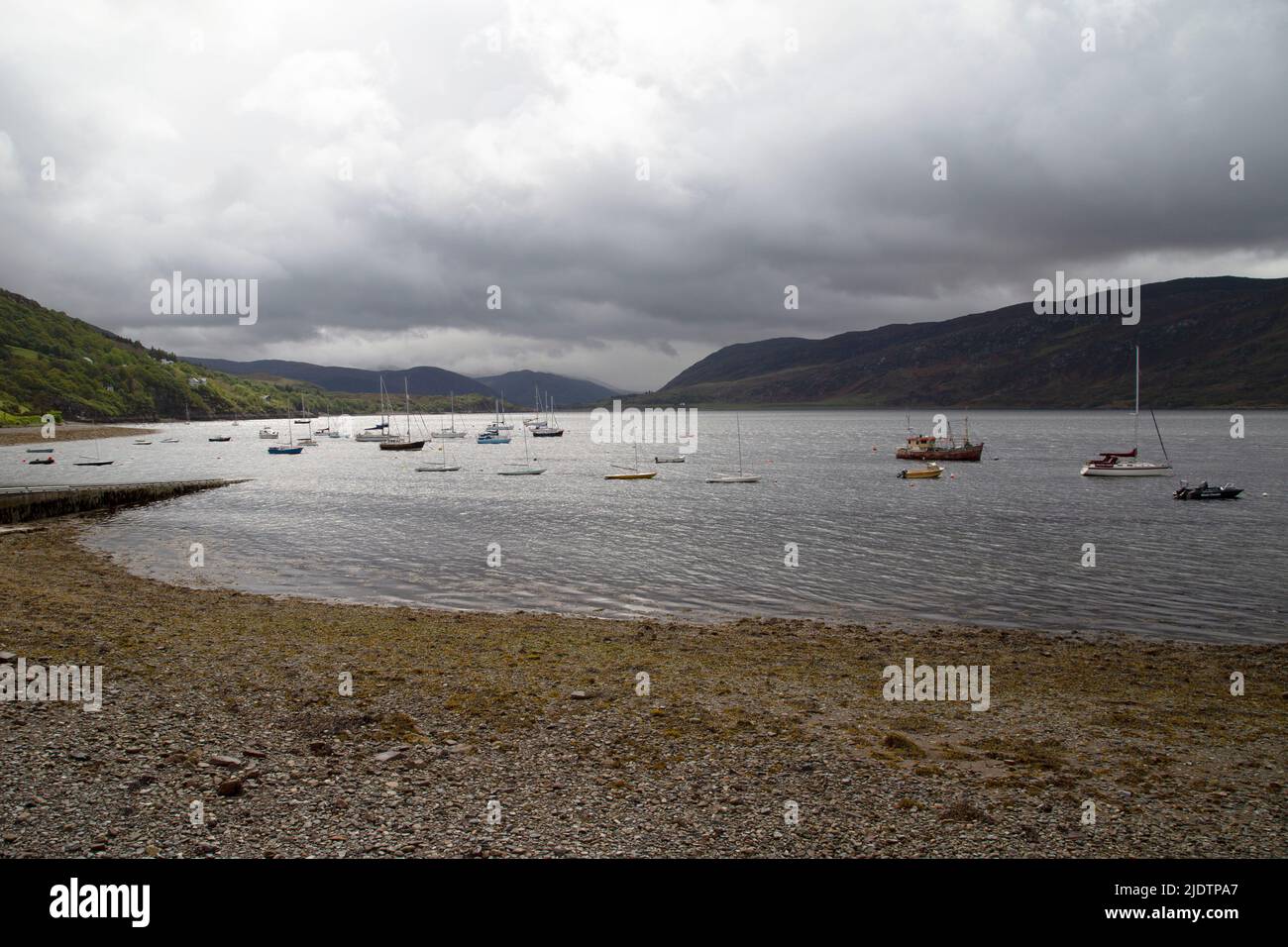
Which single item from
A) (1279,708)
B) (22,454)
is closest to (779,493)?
(1279,708)

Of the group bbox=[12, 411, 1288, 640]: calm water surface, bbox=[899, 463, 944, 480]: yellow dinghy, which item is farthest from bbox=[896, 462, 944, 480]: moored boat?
bbox=[12, 411, 1288, 640]: calm water surface

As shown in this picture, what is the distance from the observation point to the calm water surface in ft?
95.5

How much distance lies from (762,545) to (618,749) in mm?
32311

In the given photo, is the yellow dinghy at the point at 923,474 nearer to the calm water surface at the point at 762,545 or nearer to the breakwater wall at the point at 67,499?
the calm water surface at the point at 762,545

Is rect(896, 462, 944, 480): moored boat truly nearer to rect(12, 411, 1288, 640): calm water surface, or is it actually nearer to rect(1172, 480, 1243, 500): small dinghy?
rect(12, 411, 1288, 640): calm water surface

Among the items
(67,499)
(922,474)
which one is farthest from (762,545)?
(922,474)

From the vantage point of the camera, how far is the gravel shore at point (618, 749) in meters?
9.44

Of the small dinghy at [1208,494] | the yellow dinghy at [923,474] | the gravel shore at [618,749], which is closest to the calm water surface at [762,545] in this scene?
the small dinghy at [1208,494]

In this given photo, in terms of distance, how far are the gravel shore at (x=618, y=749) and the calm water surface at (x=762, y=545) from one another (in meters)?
7.16

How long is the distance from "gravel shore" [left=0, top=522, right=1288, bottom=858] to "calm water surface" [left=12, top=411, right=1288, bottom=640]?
716cm
